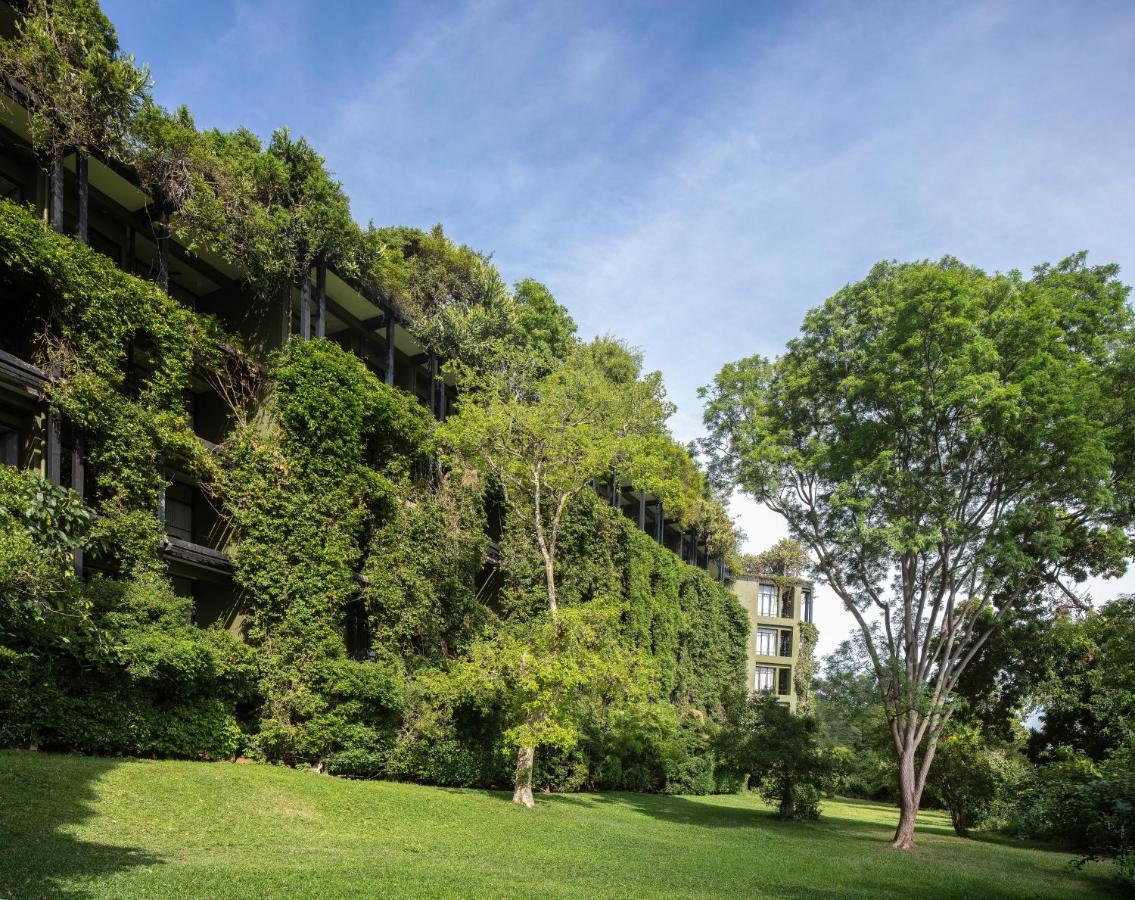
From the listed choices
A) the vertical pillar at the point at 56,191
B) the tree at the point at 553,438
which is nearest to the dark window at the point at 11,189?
the vertical pillar at the point at 56,191

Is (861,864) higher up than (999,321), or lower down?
lower down

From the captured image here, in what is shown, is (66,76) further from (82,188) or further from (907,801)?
(907,801)

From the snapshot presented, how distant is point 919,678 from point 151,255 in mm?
23938

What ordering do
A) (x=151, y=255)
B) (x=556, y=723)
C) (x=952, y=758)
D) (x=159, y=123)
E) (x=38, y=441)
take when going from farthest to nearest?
(x=952, y=758), (x=151, y=255), (x=556, y=723), (x=159, y=123), (x=38, y=441)

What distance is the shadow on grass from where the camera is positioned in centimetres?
779

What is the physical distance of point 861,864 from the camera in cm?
1619

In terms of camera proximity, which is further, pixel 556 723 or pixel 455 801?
pixel 556 723

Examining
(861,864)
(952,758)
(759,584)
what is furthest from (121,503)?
(759,584)

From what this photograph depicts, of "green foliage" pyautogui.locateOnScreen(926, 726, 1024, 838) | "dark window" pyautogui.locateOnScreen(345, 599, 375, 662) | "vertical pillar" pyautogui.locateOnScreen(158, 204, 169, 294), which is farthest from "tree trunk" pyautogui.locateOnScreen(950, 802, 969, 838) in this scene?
"vertical pillar" pyautogui.locateOnScreen(158, 204, 169, 294)

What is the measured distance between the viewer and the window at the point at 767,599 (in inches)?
2482

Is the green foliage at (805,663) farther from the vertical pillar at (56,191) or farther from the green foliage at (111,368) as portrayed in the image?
the vertical pillar at (56,191)

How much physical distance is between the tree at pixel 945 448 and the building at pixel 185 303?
12.2m

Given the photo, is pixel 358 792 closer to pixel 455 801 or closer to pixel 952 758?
pixel 455 801

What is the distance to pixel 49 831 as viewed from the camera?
970cm
